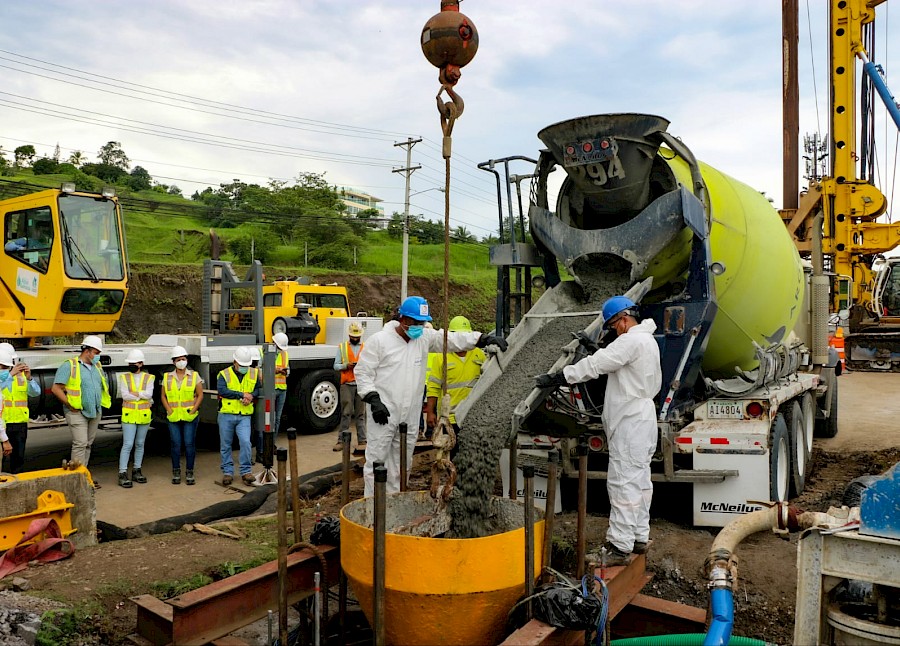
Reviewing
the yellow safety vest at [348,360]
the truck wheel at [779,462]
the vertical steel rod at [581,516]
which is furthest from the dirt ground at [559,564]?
the yellow safety vest at [348,360]

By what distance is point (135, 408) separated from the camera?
8.04 metres

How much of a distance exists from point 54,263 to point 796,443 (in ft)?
27.4

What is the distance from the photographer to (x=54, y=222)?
8711 millimetres

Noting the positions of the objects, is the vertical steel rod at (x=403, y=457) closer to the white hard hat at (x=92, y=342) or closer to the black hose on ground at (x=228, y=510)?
the black hose on ground at (x=228, y=510)

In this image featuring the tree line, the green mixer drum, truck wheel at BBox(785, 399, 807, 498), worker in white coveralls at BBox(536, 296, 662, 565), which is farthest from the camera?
the tree line

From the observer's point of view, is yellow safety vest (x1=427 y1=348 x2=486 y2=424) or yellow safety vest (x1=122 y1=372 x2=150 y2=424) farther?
yellow safety vest (x1=122 y1=372 x2=150 y2=424)

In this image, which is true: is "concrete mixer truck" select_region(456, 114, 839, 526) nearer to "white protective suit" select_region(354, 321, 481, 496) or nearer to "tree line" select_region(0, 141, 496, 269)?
"white protective suit" select_region(354, 321, 481, 496)

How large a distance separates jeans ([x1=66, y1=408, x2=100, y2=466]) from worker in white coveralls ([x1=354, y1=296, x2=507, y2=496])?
154 inches

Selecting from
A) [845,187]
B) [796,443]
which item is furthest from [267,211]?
[796,443]

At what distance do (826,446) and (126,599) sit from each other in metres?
8.90

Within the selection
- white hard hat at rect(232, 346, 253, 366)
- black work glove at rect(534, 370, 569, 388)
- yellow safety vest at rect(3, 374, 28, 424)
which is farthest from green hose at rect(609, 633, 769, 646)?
yellow safety vest at rect(3, 374, 28, 424)

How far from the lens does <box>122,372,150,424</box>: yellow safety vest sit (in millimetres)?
8000

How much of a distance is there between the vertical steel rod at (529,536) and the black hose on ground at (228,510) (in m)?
4.04

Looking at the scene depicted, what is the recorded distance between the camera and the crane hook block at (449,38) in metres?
3.58
